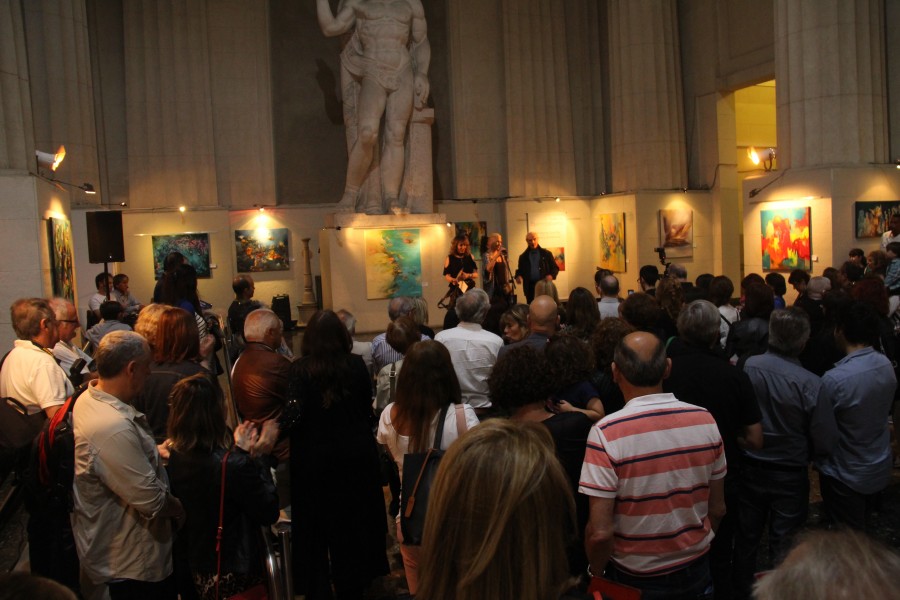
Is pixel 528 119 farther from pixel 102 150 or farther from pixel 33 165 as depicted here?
pixel 33 165

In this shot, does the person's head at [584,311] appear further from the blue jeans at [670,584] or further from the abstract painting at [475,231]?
the abstract painting at [475,231]

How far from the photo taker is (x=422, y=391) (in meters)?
3.08

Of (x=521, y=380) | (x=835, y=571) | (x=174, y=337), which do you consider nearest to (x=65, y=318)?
(x=174, y=337)

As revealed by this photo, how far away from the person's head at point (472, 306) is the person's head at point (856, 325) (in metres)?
1.98

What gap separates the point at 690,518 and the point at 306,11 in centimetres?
1495

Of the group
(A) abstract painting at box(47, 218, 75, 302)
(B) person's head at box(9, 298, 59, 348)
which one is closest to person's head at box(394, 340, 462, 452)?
(B) person's head at box(9, 298, 59, 348)

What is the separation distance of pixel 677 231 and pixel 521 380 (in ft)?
38.8

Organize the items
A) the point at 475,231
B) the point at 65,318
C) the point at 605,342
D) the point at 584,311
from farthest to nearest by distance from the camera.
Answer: the point at 475,231 → the point at 65,318 → the point at 584,311 → the point at 605,342

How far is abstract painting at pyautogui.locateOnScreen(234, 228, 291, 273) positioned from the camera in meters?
13.9

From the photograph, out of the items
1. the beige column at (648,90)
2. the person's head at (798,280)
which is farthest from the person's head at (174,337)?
the beige column at (648,90)

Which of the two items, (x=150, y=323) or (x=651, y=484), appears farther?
(x=150, y=323)

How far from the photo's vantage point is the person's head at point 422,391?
3076 millimetres

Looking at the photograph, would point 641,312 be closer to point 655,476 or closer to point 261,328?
point 655,476

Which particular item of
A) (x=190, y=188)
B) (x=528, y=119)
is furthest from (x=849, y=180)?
(x=190, y=188)
